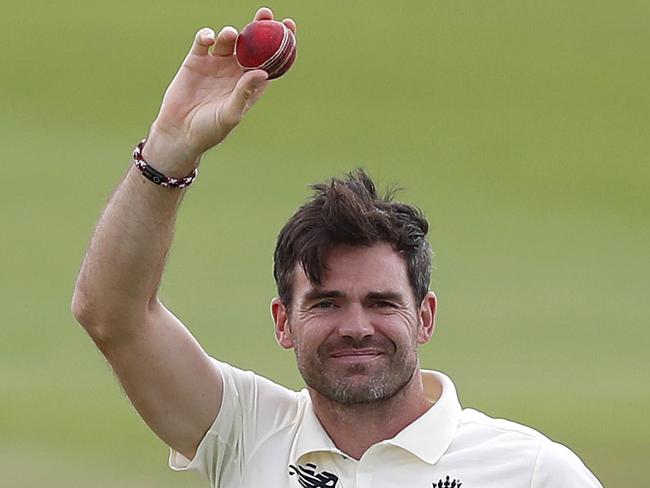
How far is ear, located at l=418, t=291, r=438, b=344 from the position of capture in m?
3.50

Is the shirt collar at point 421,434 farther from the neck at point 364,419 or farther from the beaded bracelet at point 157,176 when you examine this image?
the beaded bracelet at point 157,176

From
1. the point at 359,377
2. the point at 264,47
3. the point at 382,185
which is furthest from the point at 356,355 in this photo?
the point at 382,185

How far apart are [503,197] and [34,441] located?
5.83 m

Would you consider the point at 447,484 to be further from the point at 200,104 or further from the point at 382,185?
the point at 382,185

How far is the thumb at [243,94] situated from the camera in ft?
10.3

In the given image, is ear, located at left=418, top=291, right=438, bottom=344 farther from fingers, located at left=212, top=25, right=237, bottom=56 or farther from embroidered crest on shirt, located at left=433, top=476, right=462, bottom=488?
fingers, located at left=212, top=25, right=237, bottom=56

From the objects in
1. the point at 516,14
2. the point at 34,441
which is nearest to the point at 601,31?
the point at 516,14

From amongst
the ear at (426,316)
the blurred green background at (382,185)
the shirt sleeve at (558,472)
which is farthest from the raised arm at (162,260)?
the blurred green background at (382,185)

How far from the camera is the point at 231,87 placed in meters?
3.26

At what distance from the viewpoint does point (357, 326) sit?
3305 millimetres

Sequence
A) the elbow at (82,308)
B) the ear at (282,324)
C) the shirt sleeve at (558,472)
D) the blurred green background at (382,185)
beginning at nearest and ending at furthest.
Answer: the shirt sleeve at (558,472), the elbow at (82,308), the ear at (282,324), the blurred green background at (382,185)

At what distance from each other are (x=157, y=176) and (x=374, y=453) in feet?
2.26

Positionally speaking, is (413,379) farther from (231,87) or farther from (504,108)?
(504,108)

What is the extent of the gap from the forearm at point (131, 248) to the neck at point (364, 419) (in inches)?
16.0
